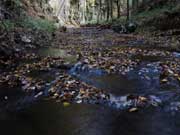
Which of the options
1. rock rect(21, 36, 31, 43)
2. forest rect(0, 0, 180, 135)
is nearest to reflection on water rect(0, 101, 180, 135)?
forest rect(0, 0, 180, 135)

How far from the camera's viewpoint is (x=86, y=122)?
6.37 meters

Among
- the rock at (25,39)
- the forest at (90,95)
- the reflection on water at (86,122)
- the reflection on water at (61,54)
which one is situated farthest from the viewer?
the rock at (25,39)

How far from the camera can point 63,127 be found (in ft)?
20.4

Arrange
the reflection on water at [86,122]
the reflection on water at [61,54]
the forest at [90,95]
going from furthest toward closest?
the reflection on water at [61,54]
the forest at [90,95]
the reflection on water at [86,122]

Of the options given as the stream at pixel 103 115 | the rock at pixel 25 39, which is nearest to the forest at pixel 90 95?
the stream at pixel 103 115

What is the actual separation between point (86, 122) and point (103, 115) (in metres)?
0.49

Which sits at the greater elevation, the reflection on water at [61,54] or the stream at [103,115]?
the reflection on water at [61,54]

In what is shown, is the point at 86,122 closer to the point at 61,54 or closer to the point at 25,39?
the point at 61,54

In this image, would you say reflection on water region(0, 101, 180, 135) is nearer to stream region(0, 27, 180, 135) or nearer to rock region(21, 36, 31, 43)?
stream region(0, 27, 180, 135)

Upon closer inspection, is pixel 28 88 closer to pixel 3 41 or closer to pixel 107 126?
pixel 107 126

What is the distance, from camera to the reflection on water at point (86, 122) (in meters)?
5.91

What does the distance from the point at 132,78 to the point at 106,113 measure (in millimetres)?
3045

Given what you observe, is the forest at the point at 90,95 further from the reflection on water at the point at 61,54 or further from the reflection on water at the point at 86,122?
the reflection on water at the point at 61,54

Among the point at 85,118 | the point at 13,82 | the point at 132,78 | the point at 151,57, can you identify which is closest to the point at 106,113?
the point at 85,118
